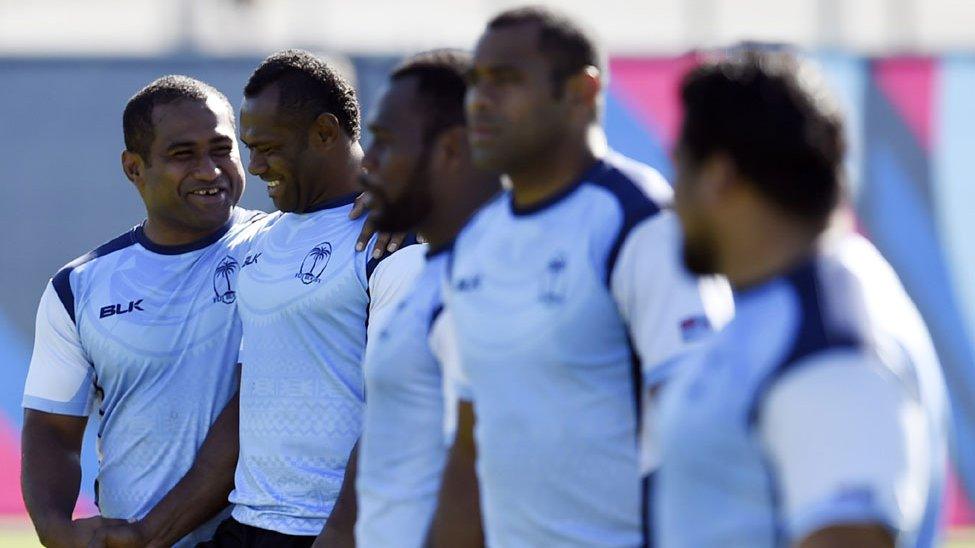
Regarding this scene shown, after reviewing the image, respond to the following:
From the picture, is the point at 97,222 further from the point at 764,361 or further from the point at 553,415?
the point at 764,361

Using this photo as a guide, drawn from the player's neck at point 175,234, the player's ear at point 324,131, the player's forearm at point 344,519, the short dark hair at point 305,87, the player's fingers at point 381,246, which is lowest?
the player's forearm at point 344,519

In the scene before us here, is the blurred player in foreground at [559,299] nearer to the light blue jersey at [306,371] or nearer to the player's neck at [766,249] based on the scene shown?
the player's neck at [766,249]

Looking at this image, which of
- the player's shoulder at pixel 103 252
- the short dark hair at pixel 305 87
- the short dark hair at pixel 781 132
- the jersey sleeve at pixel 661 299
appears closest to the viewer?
the short dark hair at pixel 781 132

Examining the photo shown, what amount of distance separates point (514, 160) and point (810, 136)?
3.43 feet

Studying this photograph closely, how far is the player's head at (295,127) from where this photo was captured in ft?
14.9

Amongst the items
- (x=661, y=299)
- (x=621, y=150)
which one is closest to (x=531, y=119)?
(x=661, y=299)

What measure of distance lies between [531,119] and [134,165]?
2250 mm

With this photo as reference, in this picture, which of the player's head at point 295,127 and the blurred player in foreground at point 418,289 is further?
the player's head at point 295,127

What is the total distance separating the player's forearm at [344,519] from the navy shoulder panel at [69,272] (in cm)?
123

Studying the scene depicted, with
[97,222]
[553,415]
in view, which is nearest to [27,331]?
[97,222]

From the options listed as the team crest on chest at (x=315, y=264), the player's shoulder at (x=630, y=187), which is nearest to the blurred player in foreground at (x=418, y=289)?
the player's shoulder at (x=630, y=187)

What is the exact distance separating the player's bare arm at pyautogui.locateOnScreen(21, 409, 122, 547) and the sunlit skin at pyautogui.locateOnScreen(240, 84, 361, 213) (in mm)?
1081

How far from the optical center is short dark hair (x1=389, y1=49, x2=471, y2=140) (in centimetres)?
359

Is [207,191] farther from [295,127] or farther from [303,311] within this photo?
[303,311]
